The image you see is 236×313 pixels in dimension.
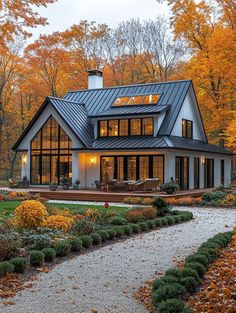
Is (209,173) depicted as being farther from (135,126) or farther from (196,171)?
(135,126)

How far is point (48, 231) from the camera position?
1009cm

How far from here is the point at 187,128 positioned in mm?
27625

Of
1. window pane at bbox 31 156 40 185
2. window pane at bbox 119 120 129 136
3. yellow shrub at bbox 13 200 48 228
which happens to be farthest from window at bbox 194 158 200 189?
yellow shrub at bbox 13 200 48 228

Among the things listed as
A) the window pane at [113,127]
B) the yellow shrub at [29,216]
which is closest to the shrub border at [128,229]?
the yellow shrub at [29,216]

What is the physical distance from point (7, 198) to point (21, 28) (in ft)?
27.2

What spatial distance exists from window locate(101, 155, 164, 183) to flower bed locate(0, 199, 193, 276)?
9872 mm

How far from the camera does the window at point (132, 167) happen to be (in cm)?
2444

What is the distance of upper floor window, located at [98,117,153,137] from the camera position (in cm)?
2559

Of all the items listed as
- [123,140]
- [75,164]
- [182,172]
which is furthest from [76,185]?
[182,172]

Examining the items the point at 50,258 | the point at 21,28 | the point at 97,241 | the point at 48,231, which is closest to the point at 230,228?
the point at 97,241

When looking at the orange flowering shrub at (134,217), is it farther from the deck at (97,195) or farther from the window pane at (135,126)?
the window pane at (135,126)

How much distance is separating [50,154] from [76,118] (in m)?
2.83

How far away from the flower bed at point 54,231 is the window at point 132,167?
987 centimetres

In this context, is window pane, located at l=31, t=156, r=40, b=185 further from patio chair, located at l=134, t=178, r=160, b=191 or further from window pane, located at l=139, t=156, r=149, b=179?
patio chair, located at l=134, t=178, r=160, b=191
